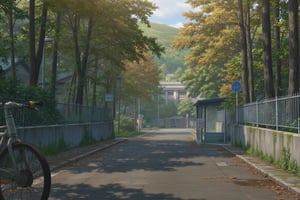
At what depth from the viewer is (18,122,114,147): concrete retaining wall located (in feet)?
49.5

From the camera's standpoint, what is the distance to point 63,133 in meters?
20.1

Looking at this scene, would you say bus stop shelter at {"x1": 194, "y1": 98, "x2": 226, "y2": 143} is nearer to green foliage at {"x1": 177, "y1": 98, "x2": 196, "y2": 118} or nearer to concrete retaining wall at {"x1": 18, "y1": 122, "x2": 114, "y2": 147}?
concrete retaining wall at {"x1": 18, "y1": 122, "x2": 114, "y2": 147}

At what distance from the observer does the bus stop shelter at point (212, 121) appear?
32.2 m

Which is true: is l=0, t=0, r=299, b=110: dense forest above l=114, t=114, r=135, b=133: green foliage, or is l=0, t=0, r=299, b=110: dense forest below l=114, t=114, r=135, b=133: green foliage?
above

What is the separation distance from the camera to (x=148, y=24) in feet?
105

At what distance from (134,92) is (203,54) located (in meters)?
11.7

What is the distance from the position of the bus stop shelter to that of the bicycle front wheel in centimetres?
2628

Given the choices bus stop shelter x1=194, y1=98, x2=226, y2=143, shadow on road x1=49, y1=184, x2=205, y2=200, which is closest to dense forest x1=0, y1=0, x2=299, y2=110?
bus stop shelter x1=194, y1=98, x2=226, y2=143

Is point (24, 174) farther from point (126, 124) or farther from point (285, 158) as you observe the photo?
point (126, 124)

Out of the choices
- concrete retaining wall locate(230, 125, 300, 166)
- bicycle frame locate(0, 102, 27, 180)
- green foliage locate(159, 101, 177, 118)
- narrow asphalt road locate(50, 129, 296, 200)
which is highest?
green foliage locate(159, 101, 177, 118)

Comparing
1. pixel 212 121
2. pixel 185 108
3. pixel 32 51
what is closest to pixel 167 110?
pixel 185 108

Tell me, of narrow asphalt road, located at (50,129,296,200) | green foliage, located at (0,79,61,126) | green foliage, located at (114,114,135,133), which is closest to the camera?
narrow asphalt road, located at (50,129,296,200)

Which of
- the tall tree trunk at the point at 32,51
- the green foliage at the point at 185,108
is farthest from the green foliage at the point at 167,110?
the tall tree trunk at the point at 32,51

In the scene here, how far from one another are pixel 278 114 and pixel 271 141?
37.2 inches
